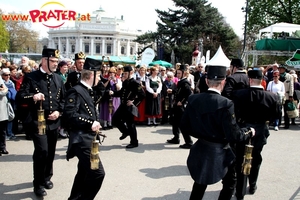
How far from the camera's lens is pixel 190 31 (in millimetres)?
42312

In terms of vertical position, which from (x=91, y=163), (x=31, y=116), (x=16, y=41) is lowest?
(x=91, y=163)

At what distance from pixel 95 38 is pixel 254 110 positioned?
12450cm

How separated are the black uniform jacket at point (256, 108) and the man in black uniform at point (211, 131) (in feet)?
3.08

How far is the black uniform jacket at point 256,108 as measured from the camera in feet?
14.2

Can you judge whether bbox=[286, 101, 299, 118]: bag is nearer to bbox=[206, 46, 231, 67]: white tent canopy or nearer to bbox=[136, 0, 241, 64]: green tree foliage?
bbox=[206, 46, 231, 67]: white tent canopy

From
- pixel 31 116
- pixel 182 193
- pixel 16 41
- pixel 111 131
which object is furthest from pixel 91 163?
pixel 16 41

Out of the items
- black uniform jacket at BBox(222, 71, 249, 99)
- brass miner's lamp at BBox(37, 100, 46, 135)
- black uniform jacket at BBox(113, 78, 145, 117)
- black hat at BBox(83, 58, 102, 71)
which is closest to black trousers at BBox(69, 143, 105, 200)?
brass miner's lamp at BBox(37, 100, 46, 135)

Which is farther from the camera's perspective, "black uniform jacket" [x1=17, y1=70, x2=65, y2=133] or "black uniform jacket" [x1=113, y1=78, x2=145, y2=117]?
"black uniform jacket" [x1=113, y1=78, x2=145, y2=117]

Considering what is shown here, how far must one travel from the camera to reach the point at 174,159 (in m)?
6.52

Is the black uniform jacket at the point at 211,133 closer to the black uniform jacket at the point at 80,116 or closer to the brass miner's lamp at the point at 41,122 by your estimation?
the black uniform jacket at the point at 80,116

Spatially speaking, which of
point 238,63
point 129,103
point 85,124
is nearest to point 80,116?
point 85,124

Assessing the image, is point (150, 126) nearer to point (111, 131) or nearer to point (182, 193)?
point (111, 131)

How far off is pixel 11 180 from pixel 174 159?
3236 mm

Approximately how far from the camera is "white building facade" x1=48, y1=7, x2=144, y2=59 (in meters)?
123
